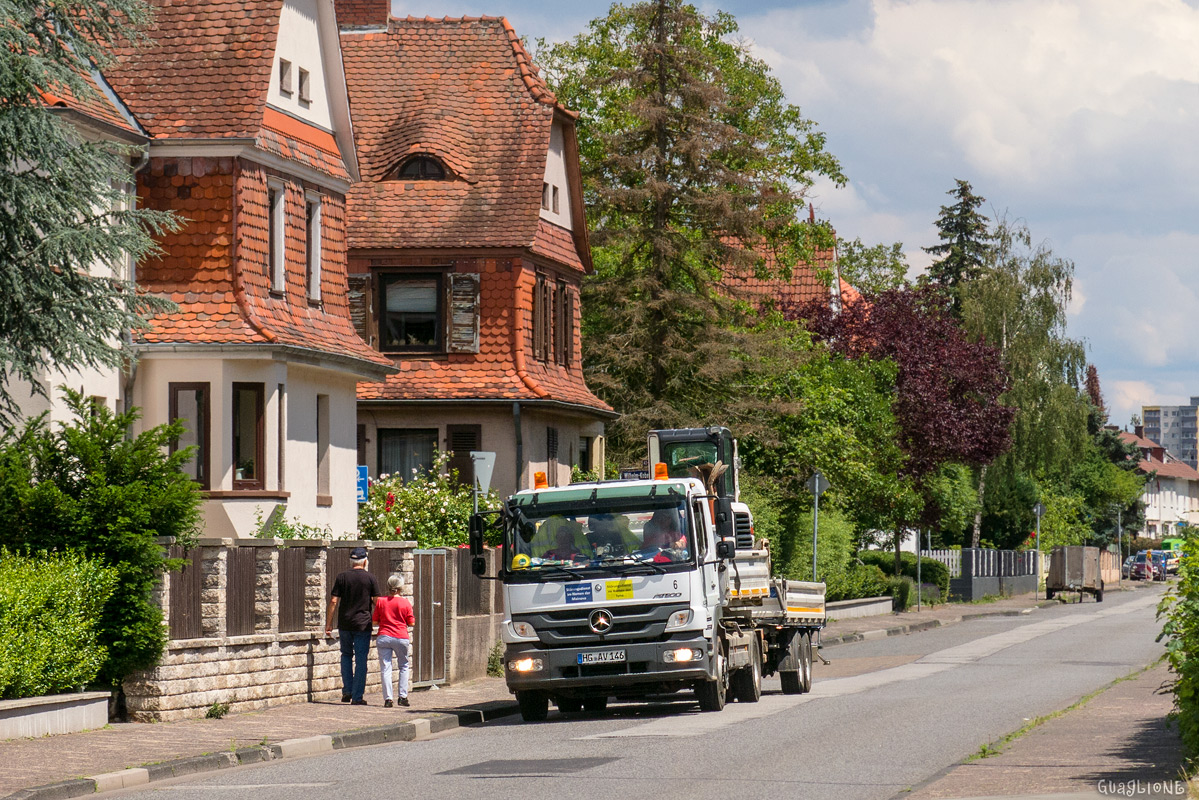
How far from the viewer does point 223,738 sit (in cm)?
1639

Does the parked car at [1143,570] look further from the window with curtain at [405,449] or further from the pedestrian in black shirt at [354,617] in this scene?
the pedestrian in black shirt at [354,617]

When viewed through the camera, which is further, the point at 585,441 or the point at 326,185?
the point at 585,441

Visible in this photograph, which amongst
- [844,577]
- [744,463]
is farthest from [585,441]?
[844,577]

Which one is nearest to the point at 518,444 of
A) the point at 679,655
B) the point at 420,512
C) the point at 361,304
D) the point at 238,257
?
the point at 361,304

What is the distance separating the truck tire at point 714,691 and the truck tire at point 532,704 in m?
1.83

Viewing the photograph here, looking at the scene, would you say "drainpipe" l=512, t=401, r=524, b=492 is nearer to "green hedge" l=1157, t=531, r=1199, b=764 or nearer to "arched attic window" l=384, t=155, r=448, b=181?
"arched attic window" l=384, t=155, r=448, b=181

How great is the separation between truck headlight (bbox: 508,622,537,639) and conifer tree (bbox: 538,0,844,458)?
23.6 metres

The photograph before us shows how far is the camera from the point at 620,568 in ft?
62.9

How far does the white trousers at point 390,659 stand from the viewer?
2056 cm

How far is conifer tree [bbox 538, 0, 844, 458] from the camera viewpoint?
1702 inches

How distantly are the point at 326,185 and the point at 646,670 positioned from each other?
47.7ft

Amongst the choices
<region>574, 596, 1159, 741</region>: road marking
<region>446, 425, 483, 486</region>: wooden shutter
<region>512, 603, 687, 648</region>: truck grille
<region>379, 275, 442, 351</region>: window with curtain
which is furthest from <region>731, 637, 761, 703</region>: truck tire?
<region>379, 275, 442, 351</region>: window with curtain

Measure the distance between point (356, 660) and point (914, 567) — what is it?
41.6m

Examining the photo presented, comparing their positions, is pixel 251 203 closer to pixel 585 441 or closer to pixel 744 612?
pixel 744 612
